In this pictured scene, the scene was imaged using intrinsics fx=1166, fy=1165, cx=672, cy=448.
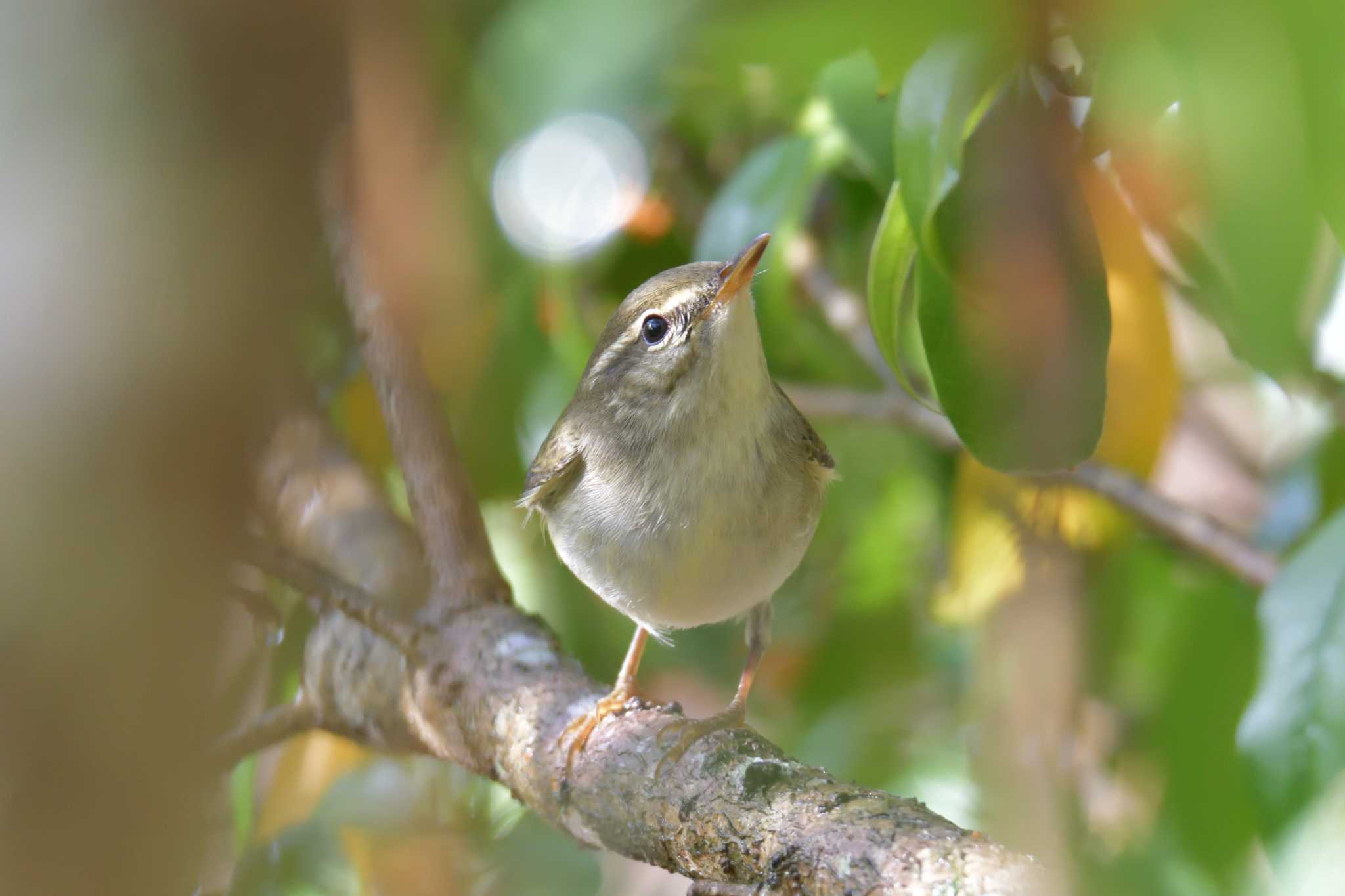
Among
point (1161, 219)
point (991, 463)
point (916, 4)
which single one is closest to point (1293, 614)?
point (991, 463)

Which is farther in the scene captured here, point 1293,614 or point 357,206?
point 1293,614

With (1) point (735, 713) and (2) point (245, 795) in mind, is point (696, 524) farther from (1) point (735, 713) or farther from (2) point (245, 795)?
(2) point (245, 795)

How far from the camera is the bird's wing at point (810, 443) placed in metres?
2.68

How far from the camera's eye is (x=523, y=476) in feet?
10.2

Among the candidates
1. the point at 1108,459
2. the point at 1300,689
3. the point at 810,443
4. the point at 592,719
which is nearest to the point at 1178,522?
the point at 1108,459

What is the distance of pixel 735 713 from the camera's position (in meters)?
2.69


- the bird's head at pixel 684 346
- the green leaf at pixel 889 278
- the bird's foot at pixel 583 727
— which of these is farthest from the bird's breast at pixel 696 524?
the green leaf at pixel 889 278

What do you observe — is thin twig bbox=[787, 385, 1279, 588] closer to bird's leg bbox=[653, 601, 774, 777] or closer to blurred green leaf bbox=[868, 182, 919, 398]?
bird's leg bbox=[653, 601, 774, 777]

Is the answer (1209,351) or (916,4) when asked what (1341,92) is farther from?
(1209,351)

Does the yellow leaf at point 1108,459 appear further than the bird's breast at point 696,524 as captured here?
No

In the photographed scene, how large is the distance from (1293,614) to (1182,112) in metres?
1.56

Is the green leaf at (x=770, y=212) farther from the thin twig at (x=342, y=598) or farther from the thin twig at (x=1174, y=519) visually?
the thin twig at (x=342, y=598)

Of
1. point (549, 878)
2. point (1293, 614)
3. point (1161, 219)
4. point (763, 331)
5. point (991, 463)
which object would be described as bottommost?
point (549, 878)

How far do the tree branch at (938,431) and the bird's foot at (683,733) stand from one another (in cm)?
80
